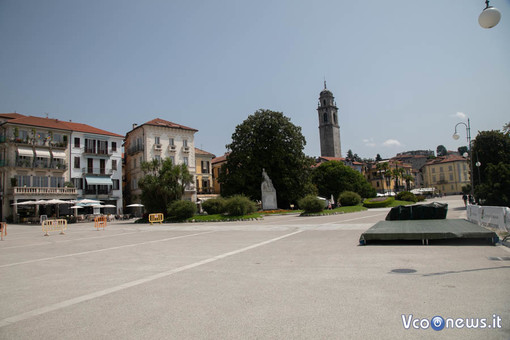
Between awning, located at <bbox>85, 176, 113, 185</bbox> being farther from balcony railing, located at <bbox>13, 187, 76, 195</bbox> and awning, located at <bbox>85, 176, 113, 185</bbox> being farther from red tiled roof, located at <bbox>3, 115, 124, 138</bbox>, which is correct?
red tiled roof, located at <bbox>3, 115, 124, 138</bbox>

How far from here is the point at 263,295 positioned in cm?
561

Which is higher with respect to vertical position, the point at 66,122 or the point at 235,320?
the point at 66,122

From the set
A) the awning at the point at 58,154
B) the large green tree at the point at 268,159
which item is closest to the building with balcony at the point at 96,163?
the awning at the point at 58,154

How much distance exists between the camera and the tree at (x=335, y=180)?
2793 inches

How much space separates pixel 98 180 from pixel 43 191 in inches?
282

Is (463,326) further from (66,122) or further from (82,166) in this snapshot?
(66,122)

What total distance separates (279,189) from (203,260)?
35.1 m

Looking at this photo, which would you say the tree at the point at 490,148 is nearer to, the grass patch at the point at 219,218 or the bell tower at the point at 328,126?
the grass patch at the point at 219,218

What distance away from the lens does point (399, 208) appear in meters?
17.2

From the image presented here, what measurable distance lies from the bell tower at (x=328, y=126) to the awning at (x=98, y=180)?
286 feet

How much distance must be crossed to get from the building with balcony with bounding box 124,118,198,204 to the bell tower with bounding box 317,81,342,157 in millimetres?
74063

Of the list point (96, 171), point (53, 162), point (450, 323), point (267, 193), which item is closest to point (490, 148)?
point (267, 193)

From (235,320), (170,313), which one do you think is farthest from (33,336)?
(235,320)

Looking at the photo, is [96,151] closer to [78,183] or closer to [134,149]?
[78,183]
